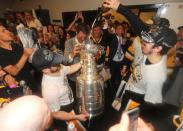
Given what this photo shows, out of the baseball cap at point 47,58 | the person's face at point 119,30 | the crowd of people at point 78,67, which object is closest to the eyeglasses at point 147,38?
the crowd of people at point 78,67

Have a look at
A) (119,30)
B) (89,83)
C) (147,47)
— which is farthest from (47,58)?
(119,30)

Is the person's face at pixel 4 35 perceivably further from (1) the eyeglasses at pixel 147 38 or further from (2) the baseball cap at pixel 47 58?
(1) the eyeglasses at pixel 147 38

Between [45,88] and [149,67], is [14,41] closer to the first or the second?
[45,88]

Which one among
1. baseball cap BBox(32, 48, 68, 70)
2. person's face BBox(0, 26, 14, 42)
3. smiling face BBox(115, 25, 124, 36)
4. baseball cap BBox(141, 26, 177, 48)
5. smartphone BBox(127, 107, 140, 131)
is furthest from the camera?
smiling face BBox(115, 25, 124, 36)

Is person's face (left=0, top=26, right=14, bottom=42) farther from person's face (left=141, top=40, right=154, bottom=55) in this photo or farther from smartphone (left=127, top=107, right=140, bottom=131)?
smartphone (left=127, top=107, right=140, bottom=131)

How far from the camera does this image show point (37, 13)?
5070 mm

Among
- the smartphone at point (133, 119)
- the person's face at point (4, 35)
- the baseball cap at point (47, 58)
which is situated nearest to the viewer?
the smartphone at point (133, 119)

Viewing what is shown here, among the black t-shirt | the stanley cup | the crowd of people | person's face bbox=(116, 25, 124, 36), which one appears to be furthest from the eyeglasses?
person's face bbox=(116, 25, 124, 36)

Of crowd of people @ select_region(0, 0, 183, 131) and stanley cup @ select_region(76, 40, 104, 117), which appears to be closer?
stanley cup @ select_region(76, 40, 104, 117)

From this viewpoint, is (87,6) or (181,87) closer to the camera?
(181,87)

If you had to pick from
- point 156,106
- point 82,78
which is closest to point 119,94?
point 156,106

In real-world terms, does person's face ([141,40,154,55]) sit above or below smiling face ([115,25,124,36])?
below

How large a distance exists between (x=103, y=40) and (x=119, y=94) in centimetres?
106

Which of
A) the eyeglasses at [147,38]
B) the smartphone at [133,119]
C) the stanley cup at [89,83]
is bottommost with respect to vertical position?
the smartphone at [133,119]
